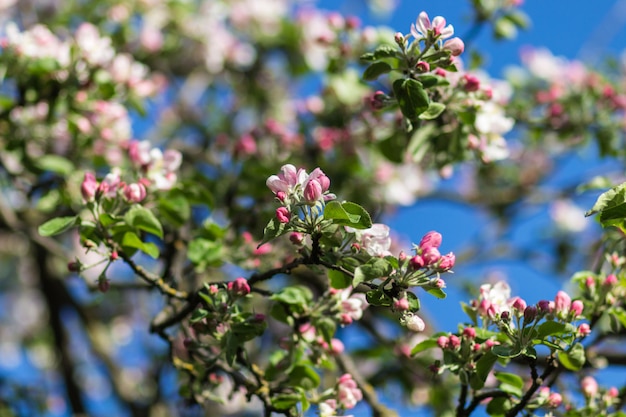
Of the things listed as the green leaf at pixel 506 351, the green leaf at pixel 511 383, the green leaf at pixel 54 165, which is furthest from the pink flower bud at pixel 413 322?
the green leaf at pixel 54 165

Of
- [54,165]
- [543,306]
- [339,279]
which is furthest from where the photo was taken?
[54,165]

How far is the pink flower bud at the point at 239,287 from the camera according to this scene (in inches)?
70.4

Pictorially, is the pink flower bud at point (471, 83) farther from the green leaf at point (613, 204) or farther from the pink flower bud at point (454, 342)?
the pink flower bud at point (454, 342)

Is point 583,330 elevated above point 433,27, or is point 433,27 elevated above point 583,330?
point 433,27

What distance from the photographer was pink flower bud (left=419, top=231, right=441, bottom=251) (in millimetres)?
1592

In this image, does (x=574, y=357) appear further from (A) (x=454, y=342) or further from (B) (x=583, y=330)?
(A) (x=454, y=342)

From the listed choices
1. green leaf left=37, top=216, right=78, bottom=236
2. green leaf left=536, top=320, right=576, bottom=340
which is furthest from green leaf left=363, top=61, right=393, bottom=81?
green leaf left=37, top=216, right=78, bottom=236

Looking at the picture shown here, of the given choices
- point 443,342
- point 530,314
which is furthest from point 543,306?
point 443,342

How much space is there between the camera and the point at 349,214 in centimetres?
154

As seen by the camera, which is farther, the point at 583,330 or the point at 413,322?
the point at 583,330

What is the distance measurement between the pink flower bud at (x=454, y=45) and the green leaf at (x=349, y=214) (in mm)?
495

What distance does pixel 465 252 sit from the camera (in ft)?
15.6

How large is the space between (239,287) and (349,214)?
0.39 metres

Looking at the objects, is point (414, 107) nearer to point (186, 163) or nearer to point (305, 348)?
point (305, 348)
